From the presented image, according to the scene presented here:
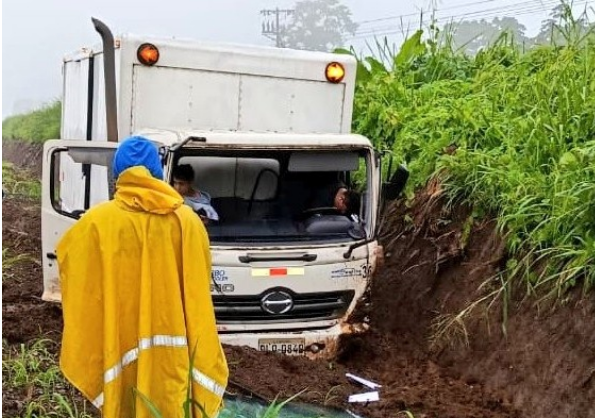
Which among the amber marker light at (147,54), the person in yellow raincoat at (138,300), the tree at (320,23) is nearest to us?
the person in yellow raincoat at (138,300)

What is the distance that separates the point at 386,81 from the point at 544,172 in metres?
4.09

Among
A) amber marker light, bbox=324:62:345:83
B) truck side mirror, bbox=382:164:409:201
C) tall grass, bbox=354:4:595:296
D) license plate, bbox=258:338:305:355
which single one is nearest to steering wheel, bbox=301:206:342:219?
truck side mirror, bbox=382:164:409:201

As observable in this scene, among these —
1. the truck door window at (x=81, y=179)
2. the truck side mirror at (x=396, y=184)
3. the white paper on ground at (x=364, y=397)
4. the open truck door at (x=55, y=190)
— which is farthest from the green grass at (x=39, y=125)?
the white paper on ground at (x=364, y=397)

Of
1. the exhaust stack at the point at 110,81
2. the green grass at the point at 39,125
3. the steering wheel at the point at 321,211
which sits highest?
the exhaust stack at the point at 110,81

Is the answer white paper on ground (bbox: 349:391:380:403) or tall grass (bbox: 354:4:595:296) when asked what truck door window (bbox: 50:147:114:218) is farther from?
tall grass (bbox: 354:4:595:296)

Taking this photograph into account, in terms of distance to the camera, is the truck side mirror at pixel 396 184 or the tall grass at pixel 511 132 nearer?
the tall grass at pixel 511 132

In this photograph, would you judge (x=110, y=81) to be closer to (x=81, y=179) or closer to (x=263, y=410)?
(x=81, y=179)

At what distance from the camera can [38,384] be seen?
4770mm

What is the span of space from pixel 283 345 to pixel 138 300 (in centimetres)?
272

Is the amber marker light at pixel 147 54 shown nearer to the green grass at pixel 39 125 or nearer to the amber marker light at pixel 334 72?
the amber marker light at pixel 334 72

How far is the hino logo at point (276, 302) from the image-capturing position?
19.7 feet

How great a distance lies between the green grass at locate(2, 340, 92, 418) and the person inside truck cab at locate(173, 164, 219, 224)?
1.43 meters

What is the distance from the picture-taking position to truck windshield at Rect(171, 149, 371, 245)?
6109mm

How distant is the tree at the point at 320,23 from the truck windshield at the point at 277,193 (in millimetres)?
33755
